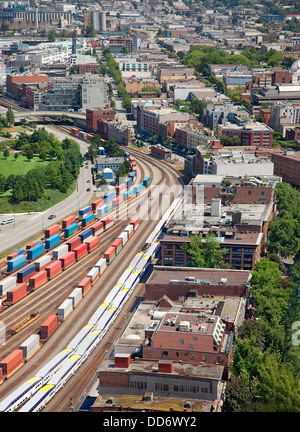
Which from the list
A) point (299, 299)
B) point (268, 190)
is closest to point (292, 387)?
point (299, 299)

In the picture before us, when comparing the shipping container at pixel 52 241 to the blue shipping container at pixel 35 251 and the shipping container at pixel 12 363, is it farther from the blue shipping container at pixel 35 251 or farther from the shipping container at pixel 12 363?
the shipping container at pixel 12 363

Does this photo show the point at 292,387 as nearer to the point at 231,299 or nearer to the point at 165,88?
the point at 231,299

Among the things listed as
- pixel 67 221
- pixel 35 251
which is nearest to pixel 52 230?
pixel 67 221

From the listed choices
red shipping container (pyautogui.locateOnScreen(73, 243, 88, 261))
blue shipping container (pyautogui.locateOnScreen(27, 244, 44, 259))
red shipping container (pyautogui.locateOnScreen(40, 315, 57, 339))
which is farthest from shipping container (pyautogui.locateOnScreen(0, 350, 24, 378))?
red shipping container (pyautogui.locateOnScreen(73, 243, 88, 261))

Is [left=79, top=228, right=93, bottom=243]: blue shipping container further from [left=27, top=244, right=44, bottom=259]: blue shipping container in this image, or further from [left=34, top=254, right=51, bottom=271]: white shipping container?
[left=34, top=254, right=51, bottom=271]: white shipping container

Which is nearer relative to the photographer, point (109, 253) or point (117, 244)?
point (109, 253)

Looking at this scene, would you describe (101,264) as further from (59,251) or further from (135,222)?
(135,222)
